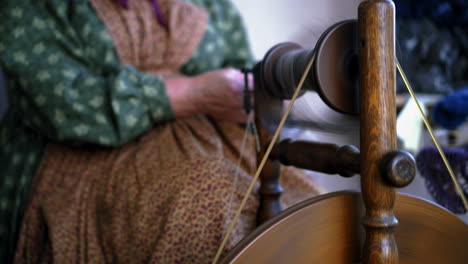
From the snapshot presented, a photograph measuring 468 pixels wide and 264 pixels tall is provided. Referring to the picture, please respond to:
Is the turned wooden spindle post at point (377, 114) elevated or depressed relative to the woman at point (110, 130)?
elevated

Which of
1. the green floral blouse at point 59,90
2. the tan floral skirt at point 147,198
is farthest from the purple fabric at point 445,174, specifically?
the green floral blouse at point 59,90

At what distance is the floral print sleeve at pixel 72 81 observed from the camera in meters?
0.98

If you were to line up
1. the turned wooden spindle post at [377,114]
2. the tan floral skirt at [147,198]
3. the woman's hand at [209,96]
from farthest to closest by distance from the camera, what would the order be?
the woman's hand at [209,96] → the tan floral skirt at [147,198] → the turned wooden spindle post at [377,114]

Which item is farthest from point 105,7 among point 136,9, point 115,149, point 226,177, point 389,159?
point 389,159

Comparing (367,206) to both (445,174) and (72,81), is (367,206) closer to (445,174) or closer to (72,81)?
(445,174)

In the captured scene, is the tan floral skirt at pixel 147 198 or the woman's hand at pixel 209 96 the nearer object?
the tan floral skirt at pixel 147 198

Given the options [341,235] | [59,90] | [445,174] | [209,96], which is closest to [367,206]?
[341,235]

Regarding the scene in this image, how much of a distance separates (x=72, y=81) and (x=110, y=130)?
0.16 metres

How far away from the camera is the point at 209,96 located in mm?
995

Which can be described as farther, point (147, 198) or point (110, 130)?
point (110, 130)

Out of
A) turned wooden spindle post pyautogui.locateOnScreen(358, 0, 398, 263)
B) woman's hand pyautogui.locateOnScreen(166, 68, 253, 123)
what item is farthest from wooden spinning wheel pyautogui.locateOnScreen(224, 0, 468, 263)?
woman's hand pyautogui.locateOnScreen(166, 68, 253, 123)

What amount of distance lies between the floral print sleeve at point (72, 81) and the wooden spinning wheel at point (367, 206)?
528mm

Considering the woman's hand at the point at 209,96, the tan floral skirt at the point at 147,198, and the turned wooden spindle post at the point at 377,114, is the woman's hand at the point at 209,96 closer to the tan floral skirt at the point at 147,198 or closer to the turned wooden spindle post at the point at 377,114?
the tan floral skirt at the point at 147,198

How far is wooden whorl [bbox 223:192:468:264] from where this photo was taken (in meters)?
0.46
